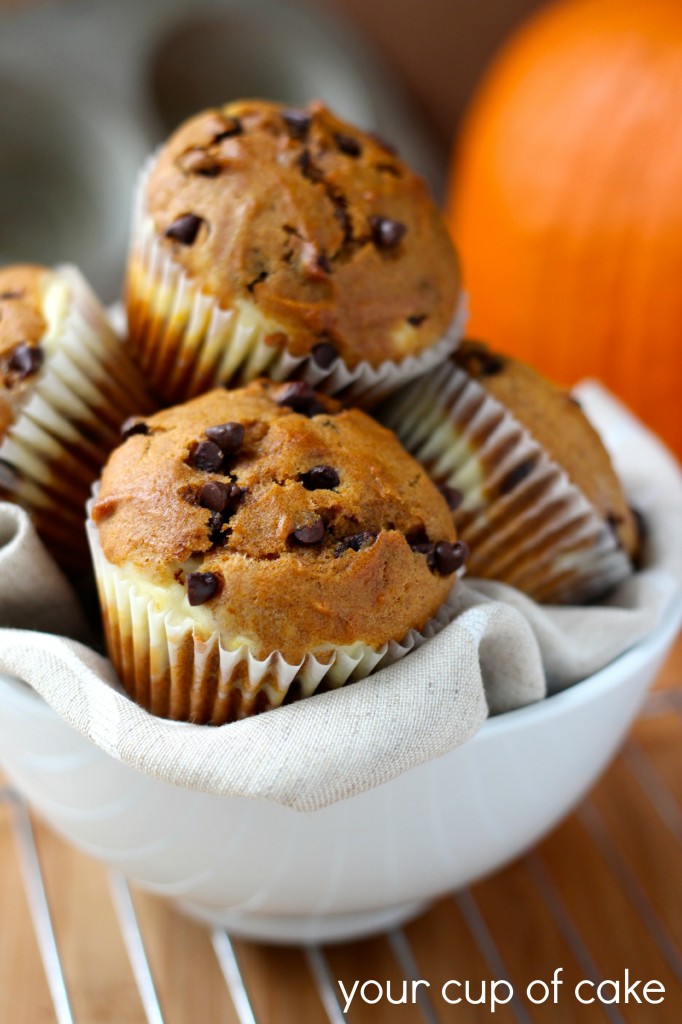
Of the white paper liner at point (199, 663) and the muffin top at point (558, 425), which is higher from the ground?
the muffin top at point (558, 425)

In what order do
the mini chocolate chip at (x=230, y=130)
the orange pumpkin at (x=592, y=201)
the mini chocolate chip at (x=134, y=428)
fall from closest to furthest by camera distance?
the mini chocolate chip at (x=134, y=428)
the mini chocolate chip at (x=230, y=130)
the orange pumpkin at (x=592, y=201)

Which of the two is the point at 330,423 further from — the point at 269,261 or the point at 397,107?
the point at 397,107

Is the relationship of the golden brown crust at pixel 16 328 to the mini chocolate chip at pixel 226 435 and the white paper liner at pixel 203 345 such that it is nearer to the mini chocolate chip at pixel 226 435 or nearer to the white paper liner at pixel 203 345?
the white paper liner at pixel 203 345

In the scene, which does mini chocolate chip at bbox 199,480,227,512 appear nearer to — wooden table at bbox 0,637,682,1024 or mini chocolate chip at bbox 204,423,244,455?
mini chocolate chip at bbox 204,423,244,455

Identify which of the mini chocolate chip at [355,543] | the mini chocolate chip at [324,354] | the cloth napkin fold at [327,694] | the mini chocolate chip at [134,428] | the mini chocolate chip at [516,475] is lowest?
the cloth napkin fold at [327,694]

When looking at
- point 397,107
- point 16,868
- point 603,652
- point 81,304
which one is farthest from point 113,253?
point 603,652

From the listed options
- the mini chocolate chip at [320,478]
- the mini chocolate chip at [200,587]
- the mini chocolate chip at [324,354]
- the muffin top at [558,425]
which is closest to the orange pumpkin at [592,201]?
the muffin top at [558,425]

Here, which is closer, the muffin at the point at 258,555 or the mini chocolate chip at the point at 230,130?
the muffin at the point at 258,555

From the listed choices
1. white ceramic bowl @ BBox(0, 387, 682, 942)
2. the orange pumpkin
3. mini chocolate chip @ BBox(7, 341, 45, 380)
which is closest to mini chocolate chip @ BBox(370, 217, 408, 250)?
mini chocolate chip @ BBox(7, 341, 45, 380)
